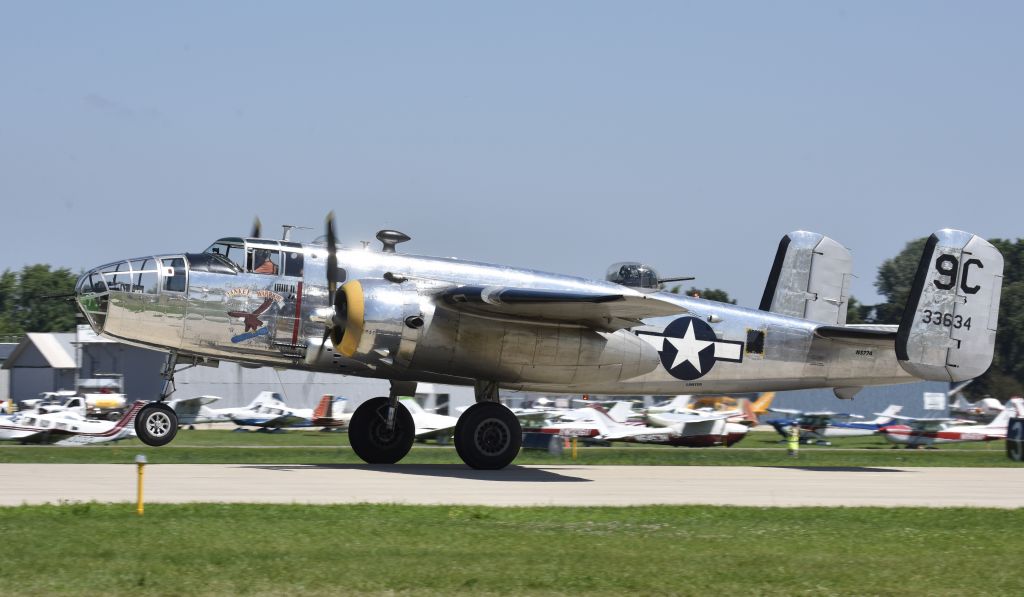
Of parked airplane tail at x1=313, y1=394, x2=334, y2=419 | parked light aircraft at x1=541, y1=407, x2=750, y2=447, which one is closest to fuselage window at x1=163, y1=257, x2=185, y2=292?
parked light aircraft at x1=541, y1=407, x2=750, y2=447

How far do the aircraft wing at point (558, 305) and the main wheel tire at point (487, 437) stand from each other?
2014 millimetres

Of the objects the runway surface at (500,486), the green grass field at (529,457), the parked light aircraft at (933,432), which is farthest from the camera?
the parked light aircraft at (933,432)

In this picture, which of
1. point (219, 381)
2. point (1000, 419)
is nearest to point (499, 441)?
point (1000, 419)

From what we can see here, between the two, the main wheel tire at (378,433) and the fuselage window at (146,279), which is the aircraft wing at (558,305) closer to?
the main wheel tire at (378,433)

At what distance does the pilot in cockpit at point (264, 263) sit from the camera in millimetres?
21203

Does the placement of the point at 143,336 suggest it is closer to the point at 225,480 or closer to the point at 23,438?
the point at 225,480

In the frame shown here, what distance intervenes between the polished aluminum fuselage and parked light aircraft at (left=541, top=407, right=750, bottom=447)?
18.2 metres

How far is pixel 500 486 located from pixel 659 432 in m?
22.9

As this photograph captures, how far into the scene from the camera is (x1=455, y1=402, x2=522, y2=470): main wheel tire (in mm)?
21109

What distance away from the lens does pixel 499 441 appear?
21188mm

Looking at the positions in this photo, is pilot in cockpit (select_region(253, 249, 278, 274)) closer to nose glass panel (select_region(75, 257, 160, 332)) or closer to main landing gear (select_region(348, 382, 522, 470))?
nose glass panel (select_region(75, 257, 160, 332))

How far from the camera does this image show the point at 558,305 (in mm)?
19906

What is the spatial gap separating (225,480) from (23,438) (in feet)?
73.1

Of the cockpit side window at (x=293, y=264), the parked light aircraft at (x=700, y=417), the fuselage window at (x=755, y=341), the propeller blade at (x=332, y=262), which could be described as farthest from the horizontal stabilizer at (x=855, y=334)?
the parked light aircraft at (x=700, y=417)
